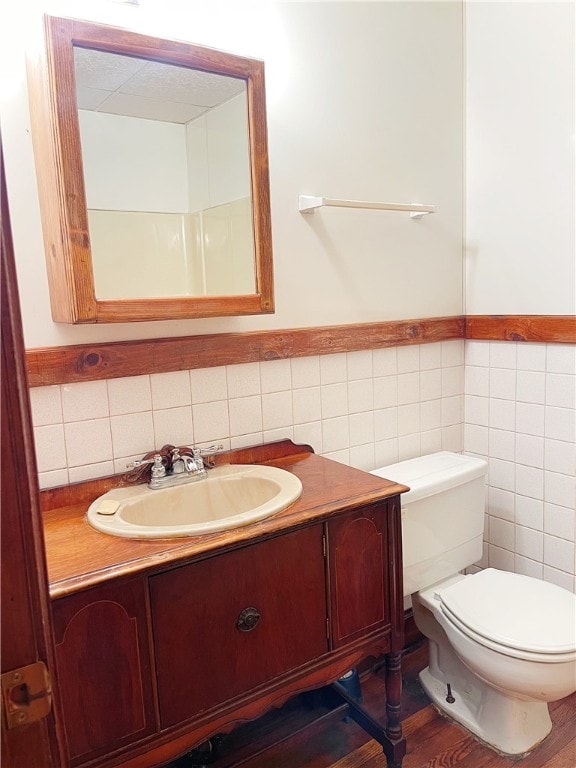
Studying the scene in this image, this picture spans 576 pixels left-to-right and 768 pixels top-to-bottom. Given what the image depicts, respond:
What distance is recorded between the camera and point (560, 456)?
1.96 metres

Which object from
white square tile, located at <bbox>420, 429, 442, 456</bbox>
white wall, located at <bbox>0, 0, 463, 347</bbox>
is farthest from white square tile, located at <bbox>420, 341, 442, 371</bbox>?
white square tile, located at <bbox>420, 429, 442, 456</bbox>

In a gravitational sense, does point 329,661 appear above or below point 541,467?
below

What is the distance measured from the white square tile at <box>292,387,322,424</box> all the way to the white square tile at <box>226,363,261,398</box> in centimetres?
14

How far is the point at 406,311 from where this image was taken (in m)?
2.08

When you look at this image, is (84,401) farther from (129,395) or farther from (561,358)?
(561,358)

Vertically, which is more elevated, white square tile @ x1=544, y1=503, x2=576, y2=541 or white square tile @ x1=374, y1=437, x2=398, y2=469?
white square tile @ x1=374, y1=437, x2=398, y2=469

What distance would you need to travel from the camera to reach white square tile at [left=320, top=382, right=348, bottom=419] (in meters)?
1.88

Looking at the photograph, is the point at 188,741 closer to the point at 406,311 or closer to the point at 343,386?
the point at 343,386

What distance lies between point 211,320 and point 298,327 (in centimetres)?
30

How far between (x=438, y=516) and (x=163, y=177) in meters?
1.29

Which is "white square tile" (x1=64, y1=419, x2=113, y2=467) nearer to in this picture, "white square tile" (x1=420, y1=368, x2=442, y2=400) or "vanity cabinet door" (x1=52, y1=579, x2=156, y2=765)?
"vanity cabinet door" (x1=52, y1=579, x2=156, y2=765)

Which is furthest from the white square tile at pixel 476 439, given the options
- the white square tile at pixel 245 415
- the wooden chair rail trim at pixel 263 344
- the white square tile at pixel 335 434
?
the white square tile at pixel 245 415

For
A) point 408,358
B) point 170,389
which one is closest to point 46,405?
point 170,389

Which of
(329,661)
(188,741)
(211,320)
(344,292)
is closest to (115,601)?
(188,741)
